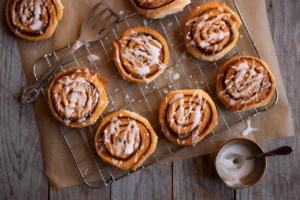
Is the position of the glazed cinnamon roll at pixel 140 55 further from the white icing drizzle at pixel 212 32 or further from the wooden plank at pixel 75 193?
the wooden plank at pixel 75 193

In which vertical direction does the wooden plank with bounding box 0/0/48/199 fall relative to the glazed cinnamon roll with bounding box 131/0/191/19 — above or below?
below

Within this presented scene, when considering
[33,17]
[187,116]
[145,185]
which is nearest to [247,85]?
[187,116]

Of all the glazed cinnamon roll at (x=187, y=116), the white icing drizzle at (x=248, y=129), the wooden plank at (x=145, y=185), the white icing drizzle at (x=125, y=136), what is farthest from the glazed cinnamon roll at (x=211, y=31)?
the wooden plank at (x=145, y=185)

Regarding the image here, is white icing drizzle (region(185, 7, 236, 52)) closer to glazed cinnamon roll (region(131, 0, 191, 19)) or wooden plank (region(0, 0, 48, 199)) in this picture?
glazed cinnamon roll (region(131, 0, 191, 19))

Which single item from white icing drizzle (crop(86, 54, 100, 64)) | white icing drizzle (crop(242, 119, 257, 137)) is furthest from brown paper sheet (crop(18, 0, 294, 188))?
white icing drizzle (crop(86, 54, 100, 64))

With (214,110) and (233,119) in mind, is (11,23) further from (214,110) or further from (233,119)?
(233,119)

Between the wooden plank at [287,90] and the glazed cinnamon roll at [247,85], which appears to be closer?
Answer: the glazed cinnamon roll at [247,85]

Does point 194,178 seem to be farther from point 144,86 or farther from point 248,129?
point 144,86
